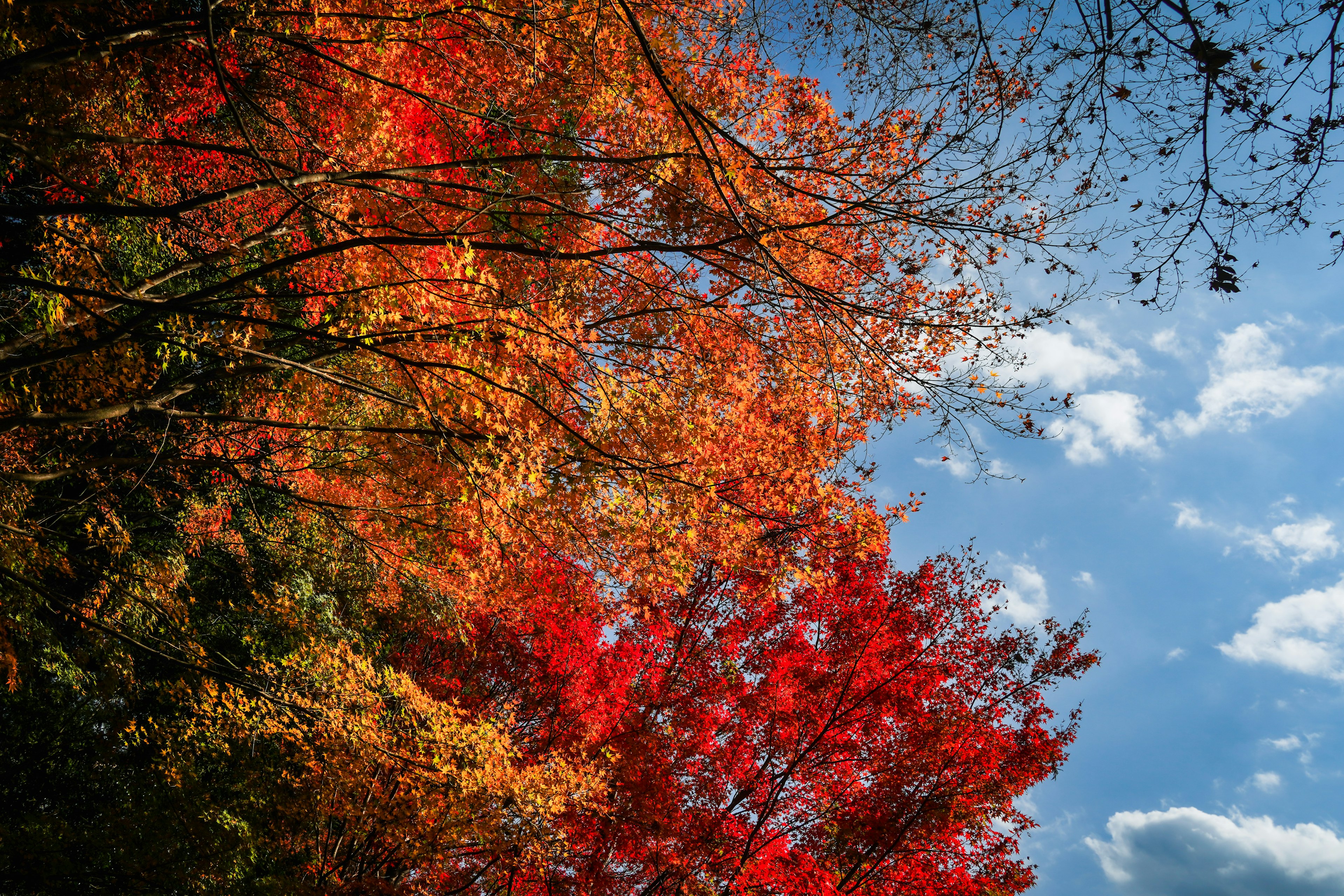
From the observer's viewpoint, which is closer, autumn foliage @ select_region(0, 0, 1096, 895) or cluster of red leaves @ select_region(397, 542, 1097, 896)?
autumn foliage @ select_region(0, 0, 1096, 895)

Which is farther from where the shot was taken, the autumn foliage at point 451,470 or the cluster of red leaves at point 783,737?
the cluster of red leaves at point 783,737

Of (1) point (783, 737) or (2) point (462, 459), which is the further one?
(1) point (783, 737)

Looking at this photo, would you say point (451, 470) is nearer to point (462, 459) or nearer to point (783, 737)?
point (462, 459)

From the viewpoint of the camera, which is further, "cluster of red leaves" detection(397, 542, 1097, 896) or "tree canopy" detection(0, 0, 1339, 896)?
"cluster of red leaves" detection(397, 542, 1097, 896)

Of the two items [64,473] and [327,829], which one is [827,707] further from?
[64,473]

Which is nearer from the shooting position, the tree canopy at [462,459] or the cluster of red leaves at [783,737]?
the tree canopy at [462,459]

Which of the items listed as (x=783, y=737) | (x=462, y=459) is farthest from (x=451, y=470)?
(x=783, y=737)

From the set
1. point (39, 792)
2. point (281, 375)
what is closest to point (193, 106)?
point (281, 375)

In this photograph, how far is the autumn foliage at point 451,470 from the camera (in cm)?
518

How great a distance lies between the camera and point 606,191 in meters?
8.48

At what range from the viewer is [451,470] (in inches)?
269

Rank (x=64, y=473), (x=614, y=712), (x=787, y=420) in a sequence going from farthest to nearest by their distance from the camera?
(x=614, y=712) < (x=787, y=420) < (x=64, y=473)

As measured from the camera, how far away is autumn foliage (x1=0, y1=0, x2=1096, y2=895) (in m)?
5.18

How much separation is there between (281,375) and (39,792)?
666 centimetres
